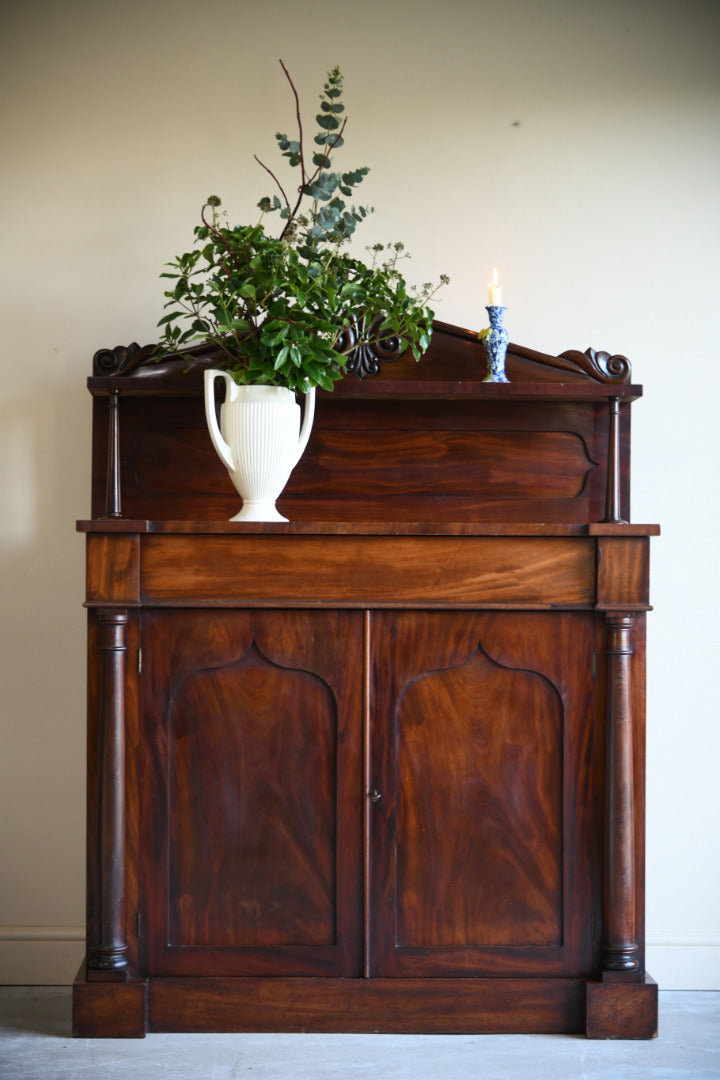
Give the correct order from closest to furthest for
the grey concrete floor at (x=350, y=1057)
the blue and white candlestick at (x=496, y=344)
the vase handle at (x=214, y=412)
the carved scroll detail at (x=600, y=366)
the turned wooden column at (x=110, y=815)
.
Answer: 1. the grey concrete floor at (x=350, y=1057)
2. the turned wooden column at (x=110, y=815)
3. the vase handle at (x=214, y=412)
4. the blue and white candlestick at (x=496, y=344)
5. the carved scroll detail at (x=600, y=366)

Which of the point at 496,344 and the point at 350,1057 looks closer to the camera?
the point at 350,1057

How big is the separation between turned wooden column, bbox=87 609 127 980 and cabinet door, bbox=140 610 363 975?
5 cm

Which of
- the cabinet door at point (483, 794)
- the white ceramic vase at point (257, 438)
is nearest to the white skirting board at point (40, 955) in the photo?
the cabinet door at point (483, 794)

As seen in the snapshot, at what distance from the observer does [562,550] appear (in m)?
2.13

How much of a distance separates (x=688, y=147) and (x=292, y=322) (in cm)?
127

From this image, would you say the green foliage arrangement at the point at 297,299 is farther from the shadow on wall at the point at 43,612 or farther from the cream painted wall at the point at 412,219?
the shadow on wall at the point at 43,612

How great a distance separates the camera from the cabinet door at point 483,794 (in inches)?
83.9

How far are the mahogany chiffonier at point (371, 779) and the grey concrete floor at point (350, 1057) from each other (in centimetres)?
4

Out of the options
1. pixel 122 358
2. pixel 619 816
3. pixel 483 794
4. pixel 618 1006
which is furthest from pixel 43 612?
pixel 618 1006

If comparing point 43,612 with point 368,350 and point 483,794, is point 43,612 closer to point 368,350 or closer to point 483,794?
point 368,350

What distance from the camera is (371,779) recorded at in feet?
7.02

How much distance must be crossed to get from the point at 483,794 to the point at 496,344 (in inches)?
40.6

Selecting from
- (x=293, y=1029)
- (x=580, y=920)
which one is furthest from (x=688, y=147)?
(x=293, y=1029)

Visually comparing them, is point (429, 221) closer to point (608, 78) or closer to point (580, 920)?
point (608, 78)
